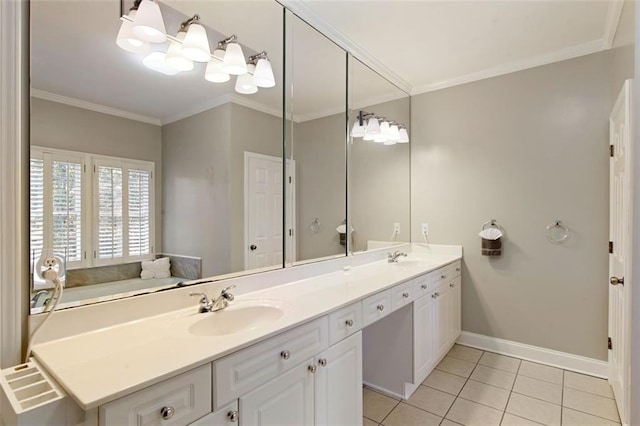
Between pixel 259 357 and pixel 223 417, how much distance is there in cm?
21

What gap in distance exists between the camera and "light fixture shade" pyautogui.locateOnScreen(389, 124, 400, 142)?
3194 mm

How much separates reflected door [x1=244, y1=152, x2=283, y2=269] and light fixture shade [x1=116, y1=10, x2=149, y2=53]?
77 cm

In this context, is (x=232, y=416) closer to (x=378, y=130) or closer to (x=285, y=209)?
(x=285, y=209)

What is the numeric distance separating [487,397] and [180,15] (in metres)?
2.98

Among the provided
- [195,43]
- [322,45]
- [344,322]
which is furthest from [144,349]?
[322,45]

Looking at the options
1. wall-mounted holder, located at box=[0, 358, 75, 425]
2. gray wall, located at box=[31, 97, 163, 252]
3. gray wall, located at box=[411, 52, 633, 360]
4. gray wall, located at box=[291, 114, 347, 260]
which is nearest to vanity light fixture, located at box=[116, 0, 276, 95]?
gray wall, located at box=[31, 97, 163, 252]

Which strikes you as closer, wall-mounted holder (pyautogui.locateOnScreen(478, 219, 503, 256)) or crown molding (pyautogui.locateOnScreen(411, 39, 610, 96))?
crown molding (pyautogui.locateOnScreen(411, 39, 610, 96))

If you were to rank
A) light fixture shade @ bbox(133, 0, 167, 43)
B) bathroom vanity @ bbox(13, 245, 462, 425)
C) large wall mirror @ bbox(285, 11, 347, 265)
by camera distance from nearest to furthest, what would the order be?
bathroom vanity @ bbox(13, 245, 462, 425)
light fixture shade @ bbox(133, 0, 167, 43)
large wall mirror @ bbox(285, 11, 347, 265)

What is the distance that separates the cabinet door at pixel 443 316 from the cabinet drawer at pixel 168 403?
200 centimetres

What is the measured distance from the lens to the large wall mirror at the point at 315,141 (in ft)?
7.35

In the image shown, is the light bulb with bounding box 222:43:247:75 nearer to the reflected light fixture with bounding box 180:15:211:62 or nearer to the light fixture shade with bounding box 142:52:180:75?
the reflected light fixture with bounding box 180:15:211:62

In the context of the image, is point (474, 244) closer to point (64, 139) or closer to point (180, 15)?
point (180, 15)

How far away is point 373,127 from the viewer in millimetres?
3018

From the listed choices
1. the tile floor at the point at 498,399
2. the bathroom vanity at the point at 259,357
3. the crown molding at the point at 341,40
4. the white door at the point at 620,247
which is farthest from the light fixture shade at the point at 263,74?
the tile floor at the point at 498,399
